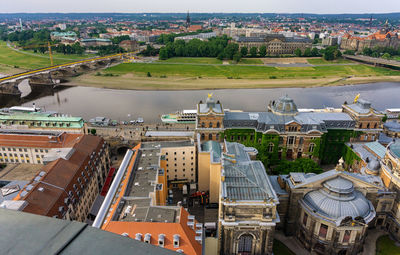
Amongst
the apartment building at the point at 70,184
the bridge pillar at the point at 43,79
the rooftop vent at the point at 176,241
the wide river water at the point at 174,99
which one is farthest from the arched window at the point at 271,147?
the bridge pillar at the point at 43,79

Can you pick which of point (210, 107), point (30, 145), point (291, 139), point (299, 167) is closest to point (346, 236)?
point (299, 167)

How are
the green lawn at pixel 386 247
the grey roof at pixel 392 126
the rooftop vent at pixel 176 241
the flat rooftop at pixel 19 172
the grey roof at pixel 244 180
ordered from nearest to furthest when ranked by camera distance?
1. the rooftop vent at pixel 176 241
2. the grey roof at pixel 244 180
3. the green lawn at pixel 386 247
4. the flat rooftop at pixel 19 172
5. the grey roof at pixel 392 126

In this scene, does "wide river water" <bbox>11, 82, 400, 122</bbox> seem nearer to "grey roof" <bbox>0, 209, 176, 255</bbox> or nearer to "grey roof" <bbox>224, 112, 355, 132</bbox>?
"grey roof" <bbox>224, 112, 355, 132</bbox>

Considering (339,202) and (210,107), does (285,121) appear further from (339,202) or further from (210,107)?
(339,202)

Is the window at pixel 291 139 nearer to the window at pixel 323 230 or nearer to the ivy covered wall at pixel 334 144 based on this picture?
the ivy covered wall at pixel 334 144

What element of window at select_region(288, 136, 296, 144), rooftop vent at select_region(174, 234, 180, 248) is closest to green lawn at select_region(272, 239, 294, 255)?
rooftop vent at select_region(174, 234, 180, 248)

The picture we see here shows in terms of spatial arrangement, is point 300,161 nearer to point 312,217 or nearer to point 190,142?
point 312,217

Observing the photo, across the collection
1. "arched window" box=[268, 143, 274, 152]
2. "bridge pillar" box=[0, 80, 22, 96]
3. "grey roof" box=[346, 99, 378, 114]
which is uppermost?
"grey roof" box=[346, 99, 378, 114]
